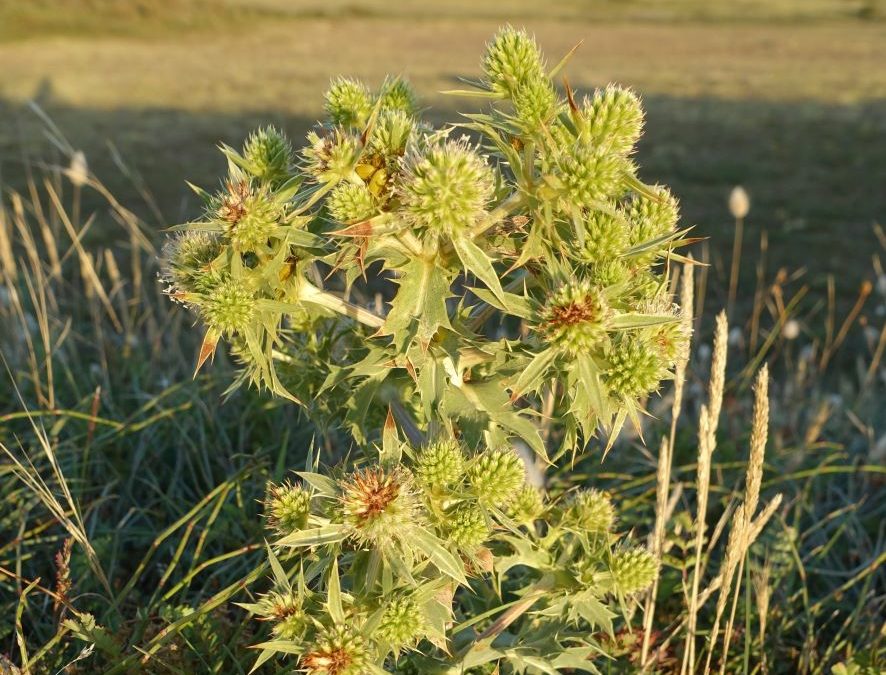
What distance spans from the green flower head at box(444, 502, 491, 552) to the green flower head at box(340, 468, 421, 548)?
12cm

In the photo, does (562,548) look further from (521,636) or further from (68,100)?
(68,100)

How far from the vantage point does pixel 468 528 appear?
182 centimetres

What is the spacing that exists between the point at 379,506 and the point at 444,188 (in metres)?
0.65

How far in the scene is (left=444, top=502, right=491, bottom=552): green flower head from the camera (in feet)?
5.97

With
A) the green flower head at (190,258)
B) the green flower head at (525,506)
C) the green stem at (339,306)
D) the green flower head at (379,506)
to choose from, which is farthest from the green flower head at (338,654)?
the green flower head at (190,258)

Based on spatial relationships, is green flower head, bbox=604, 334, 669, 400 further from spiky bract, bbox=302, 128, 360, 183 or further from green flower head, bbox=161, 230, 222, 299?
green flower head, bbox=161, 230, 222, 299

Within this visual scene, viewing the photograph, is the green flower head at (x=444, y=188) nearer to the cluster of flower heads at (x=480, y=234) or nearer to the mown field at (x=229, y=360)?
the cluster of flower heads at (x=480, y=234)

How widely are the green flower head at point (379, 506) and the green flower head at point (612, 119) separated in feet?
2.63

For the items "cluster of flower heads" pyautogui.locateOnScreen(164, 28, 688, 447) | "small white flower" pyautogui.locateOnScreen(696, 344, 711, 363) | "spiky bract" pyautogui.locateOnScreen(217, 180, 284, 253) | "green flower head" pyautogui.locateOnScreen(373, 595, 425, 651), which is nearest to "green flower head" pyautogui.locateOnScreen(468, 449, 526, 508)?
"cluster of flower heads" pyautogui.locateOnScreen(164, 28, 688, 447)

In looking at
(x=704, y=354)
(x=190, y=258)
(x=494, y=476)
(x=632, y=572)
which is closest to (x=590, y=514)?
(x=632, y=572)

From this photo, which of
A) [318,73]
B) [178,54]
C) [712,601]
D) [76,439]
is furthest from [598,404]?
[178,54]

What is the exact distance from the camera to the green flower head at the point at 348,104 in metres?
1.89

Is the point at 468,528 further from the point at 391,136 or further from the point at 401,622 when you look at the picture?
the point at 391,136

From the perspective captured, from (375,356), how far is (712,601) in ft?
5.98
